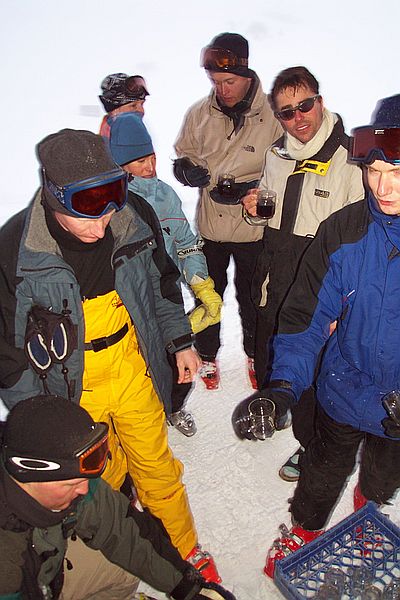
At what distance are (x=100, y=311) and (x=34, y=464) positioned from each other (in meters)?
0.78

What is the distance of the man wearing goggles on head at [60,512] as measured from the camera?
1690 millimetres

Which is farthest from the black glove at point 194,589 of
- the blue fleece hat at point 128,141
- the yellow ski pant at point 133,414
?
the blue fleece hat at point 128,141

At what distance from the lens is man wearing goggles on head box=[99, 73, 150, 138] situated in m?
3.67

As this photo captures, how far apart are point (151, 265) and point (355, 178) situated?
3.56ft

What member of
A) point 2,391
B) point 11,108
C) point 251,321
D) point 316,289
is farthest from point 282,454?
point 11,108

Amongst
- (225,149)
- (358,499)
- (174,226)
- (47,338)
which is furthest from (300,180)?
(358,499)

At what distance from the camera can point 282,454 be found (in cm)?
356

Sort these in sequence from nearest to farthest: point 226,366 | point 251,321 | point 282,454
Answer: point 282,454
point 251,321
point 226,366

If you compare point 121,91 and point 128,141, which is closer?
point 128,141

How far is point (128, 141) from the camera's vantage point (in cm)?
288

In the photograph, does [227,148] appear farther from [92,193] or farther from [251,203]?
[92,193]

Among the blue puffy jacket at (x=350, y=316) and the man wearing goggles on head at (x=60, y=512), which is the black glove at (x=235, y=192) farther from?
the man wearing goggles on head at (x=60, y=512)

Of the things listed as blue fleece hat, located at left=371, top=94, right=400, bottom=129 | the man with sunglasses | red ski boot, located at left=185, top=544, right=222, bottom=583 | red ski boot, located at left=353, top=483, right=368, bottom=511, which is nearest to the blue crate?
the man with sunglasses

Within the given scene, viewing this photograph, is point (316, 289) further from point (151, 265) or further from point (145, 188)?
point (145, 188)
